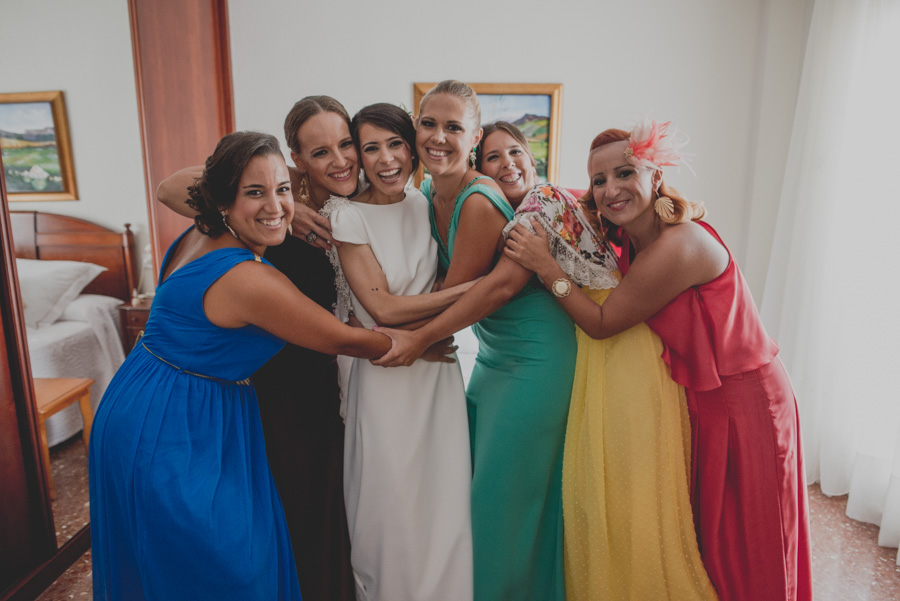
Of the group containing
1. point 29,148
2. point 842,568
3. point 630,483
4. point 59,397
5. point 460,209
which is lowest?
point 842,568

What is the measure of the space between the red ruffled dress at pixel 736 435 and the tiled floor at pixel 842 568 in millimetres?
760

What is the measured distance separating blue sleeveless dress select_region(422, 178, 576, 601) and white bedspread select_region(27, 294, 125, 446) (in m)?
2.14

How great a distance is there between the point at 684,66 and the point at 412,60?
176cm

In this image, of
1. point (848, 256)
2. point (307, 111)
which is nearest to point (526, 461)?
point (307, 111)

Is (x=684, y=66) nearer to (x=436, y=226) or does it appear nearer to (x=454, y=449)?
(x=436, y=226)

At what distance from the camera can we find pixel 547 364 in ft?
5.35

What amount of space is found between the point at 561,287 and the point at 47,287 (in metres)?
2.72

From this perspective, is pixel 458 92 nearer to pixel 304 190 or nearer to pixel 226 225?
pixel 304 190

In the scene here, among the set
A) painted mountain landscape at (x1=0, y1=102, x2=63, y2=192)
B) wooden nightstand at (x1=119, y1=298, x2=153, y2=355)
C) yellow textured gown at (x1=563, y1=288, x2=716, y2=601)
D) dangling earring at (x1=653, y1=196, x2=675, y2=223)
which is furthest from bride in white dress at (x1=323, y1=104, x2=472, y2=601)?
wooden nightstand at (x1=119, y1=298, x2=153, y2=355)

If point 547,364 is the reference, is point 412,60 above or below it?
above

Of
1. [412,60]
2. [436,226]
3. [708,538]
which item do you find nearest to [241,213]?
[436,226]

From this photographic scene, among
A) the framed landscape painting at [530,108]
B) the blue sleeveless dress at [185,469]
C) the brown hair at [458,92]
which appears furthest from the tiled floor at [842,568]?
the framed landscape painting at [530,108]

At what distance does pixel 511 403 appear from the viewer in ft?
5.36

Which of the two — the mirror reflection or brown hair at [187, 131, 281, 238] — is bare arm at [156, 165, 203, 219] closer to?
brown hair at [187, 131, 281, 238]
